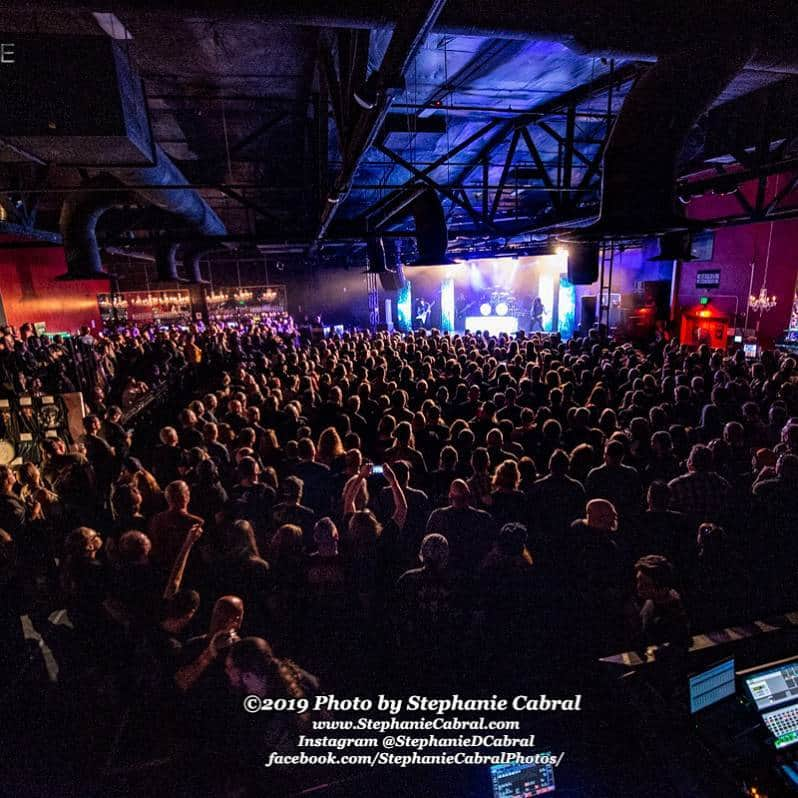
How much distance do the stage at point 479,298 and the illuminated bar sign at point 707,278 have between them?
8.48m

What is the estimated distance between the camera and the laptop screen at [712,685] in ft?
8.39

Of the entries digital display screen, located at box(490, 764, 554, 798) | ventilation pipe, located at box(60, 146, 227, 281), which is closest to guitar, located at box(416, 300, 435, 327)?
ventilation pipe, located at box(60, 146, 227, 281)

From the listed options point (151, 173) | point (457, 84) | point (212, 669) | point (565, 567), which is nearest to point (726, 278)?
point (457, 84)

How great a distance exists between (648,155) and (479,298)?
74.1ft

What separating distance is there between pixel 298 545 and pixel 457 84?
4.78 m

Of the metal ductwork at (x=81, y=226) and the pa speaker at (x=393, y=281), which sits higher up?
the metal ductwork at (x=81, y=226)

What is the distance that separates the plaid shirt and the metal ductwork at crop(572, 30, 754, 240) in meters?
2.01

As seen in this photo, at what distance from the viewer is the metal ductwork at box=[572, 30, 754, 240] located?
A: 2.91 m

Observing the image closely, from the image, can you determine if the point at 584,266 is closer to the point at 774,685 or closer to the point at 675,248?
the point at 675,248

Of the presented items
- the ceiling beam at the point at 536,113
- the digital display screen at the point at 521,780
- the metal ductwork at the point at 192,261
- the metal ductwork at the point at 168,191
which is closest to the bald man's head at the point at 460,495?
the digital display screen at the point at 521,780

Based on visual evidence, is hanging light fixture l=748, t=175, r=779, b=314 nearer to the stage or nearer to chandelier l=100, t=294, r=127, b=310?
the stage

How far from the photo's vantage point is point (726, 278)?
12836 millimetres

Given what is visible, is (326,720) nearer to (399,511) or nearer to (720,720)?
(399,511)

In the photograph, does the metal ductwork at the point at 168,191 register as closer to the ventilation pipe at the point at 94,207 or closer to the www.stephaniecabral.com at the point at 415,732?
the ventilation pipe at the point at 94,207
